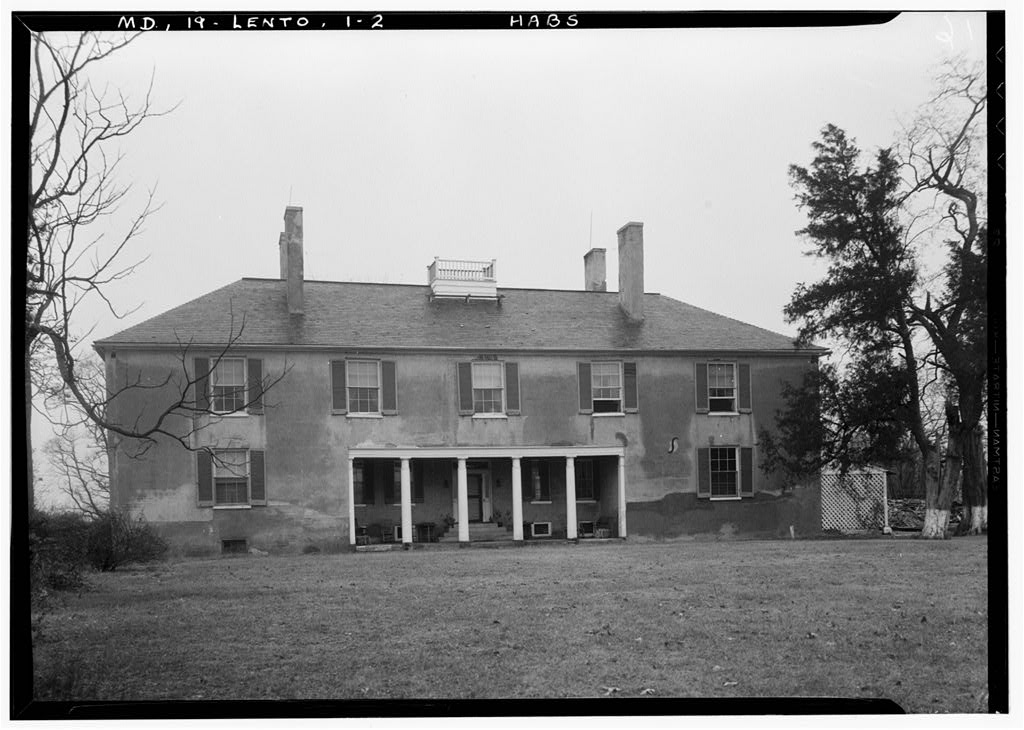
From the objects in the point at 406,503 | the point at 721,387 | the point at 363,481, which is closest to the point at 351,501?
the point at 363,481

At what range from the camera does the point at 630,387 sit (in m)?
7.45

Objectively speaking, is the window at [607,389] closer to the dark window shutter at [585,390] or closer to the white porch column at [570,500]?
the dark window shutter at [585,390]

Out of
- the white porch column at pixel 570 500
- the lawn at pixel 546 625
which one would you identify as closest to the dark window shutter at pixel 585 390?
the white porch column at pixel 570 500

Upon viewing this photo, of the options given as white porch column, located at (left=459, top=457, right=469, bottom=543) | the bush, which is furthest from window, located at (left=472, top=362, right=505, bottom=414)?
the bush

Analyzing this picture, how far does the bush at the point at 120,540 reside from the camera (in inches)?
266

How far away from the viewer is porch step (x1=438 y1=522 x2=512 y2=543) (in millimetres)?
7551

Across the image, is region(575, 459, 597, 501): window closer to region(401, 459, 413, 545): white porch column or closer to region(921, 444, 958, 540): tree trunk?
region(401, 459, 413, 545): white porch column

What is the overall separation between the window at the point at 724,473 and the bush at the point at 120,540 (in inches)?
163

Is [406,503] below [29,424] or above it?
below

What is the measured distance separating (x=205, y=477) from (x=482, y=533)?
2.20m

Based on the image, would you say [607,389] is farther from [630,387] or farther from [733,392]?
[733,392]

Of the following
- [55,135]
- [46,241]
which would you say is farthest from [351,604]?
[55,135]

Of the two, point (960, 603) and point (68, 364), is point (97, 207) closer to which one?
point (68, 364)

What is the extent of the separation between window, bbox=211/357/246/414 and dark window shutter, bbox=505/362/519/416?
6.33 feet
